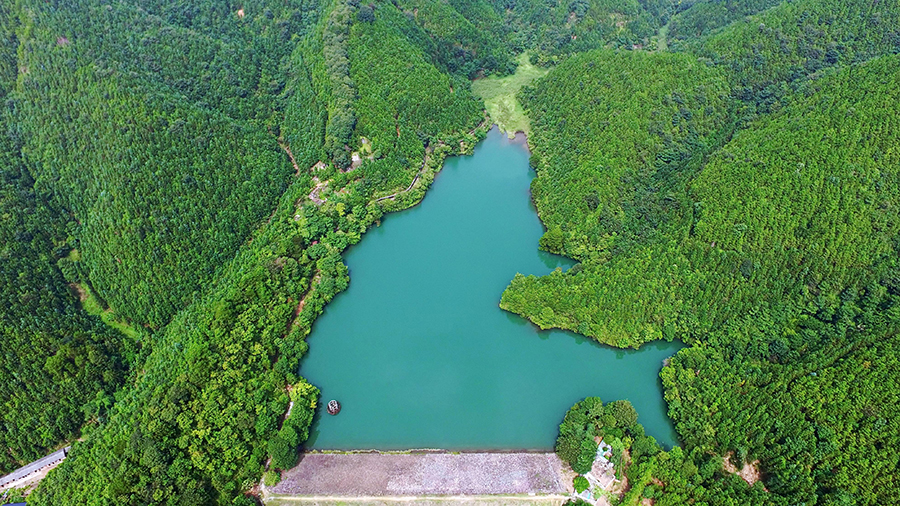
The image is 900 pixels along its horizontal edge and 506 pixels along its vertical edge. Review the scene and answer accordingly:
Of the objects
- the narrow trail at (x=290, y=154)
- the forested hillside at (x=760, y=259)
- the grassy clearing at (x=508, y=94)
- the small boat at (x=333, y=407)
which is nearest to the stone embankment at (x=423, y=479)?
the small boat at (x=333, y=407)

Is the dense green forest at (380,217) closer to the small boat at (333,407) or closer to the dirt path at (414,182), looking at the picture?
the dirt path at (414,182)

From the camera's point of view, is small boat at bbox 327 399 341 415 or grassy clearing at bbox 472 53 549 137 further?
grassy clearing at bbox 472 53 549 137

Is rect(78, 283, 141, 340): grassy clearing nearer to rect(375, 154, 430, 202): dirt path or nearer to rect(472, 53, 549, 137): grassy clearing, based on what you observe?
rect(375, 154, 430, 202): dirt path

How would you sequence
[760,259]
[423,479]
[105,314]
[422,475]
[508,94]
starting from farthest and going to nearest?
1. [508,94]
2. [105,314]
3. [760,259]
4. [422,475]
5. [423,479]

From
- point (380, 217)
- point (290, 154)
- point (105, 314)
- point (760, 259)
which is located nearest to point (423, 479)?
point (380, 217)

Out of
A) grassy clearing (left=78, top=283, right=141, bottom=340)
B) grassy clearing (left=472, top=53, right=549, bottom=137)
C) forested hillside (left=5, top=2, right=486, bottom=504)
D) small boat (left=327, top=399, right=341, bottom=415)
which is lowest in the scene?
grassy clearing (left=78, top=283, right=141, bottom=340)

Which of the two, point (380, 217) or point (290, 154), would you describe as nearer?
point (380, 217)

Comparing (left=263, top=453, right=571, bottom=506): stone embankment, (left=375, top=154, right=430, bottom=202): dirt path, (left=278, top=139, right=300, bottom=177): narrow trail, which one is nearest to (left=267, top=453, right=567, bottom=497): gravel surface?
(left=263, top=453, right=571, bottom=506): stone embankment

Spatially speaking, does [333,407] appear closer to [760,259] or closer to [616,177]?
[616,177]

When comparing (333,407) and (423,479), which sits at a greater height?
(423,479)
